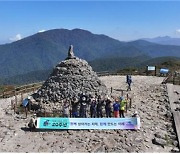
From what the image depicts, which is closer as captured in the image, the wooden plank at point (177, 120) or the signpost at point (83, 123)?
the signpost at point (83, 123)

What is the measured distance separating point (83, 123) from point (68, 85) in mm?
6507

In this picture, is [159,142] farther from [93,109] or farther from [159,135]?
[93,109]

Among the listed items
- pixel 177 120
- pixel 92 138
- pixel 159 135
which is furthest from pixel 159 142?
pixel 177 120

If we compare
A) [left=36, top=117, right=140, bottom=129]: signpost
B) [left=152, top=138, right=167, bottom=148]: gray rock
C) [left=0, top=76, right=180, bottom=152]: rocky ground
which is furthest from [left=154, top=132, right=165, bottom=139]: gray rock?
[left=36, top=117, right=140, bottom=129]: signpost

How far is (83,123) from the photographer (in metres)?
24.5

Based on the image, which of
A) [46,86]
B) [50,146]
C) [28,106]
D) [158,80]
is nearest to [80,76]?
[46,86]

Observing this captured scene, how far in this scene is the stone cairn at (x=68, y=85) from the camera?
2988 cm

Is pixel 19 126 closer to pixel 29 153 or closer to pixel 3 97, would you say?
pixel 29 153

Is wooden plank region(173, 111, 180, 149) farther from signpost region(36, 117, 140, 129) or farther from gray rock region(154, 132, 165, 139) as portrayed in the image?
signpost region(36, 117, 140, 129)

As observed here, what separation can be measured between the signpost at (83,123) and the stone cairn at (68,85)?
4.17 m

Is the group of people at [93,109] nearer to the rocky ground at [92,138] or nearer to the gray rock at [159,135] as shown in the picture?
the rocky ground at [92,138]

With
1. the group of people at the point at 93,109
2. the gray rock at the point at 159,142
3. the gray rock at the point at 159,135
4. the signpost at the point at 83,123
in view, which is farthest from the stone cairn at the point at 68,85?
the gray rock at the point at 159,142

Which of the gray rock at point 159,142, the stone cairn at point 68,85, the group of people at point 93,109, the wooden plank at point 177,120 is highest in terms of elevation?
the stone cairn at point 68,85

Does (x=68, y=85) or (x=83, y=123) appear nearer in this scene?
(x=83, y=123)
